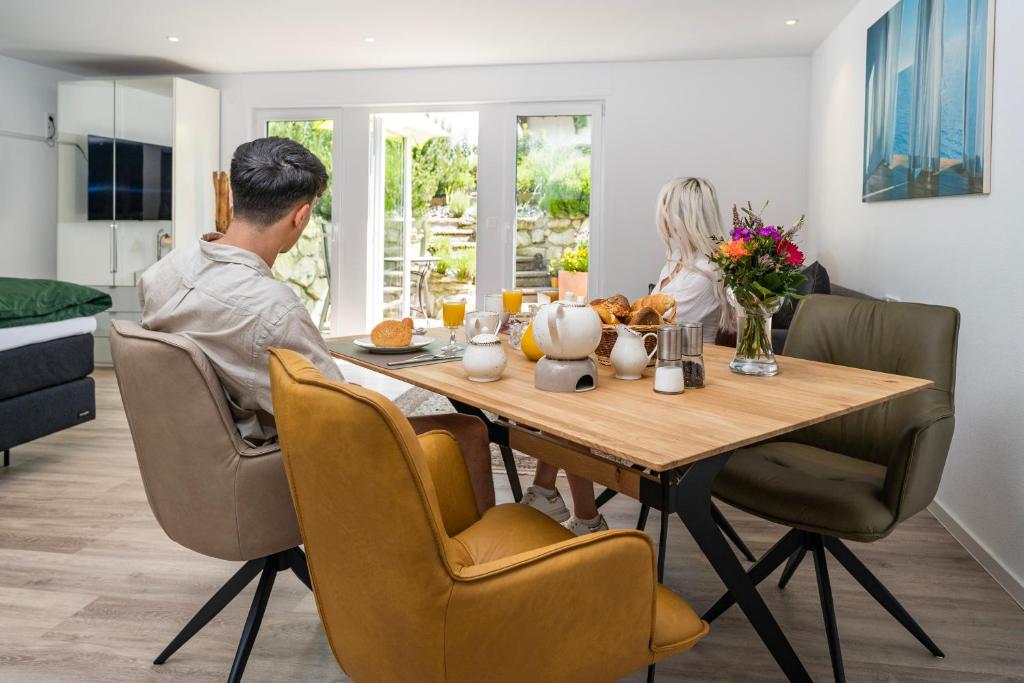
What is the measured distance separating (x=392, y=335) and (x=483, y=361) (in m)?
0.53

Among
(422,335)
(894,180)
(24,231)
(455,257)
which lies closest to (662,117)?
(455,257)

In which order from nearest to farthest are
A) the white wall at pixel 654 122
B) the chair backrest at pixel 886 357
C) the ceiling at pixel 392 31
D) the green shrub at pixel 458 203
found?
the chair backrest at pixel 886 357 < the ceiling at pixel 392 31 < the white wall at pixel 654 122 < the green shrub at pixel 458 203

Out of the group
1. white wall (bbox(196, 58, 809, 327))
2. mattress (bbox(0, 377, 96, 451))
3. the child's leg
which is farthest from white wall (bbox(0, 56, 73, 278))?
the child's leg

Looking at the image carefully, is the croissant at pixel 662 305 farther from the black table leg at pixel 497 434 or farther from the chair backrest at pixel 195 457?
the chair backrest at pixel 195 457

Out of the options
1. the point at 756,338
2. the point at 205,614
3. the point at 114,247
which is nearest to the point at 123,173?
the point at 114,247

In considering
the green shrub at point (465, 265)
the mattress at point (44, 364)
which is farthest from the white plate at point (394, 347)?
the green shrub at point (465, 265)

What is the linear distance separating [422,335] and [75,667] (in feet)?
4.15

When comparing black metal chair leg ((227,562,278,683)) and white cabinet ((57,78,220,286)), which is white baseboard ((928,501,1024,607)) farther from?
white cabinet ((57,78,220,286))

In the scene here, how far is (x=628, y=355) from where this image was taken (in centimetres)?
186

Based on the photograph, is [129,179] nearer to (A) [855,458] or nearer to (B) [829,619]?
(A) [855,458]

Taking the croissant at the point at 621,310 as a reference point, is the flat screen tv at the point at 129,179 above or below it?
above

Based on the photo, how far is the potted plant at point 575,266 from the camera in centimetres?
629

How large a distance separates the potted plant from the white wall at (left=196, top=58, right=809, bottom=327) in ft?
0.46

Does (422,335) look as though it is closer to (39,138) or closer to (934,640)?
(934,640)
